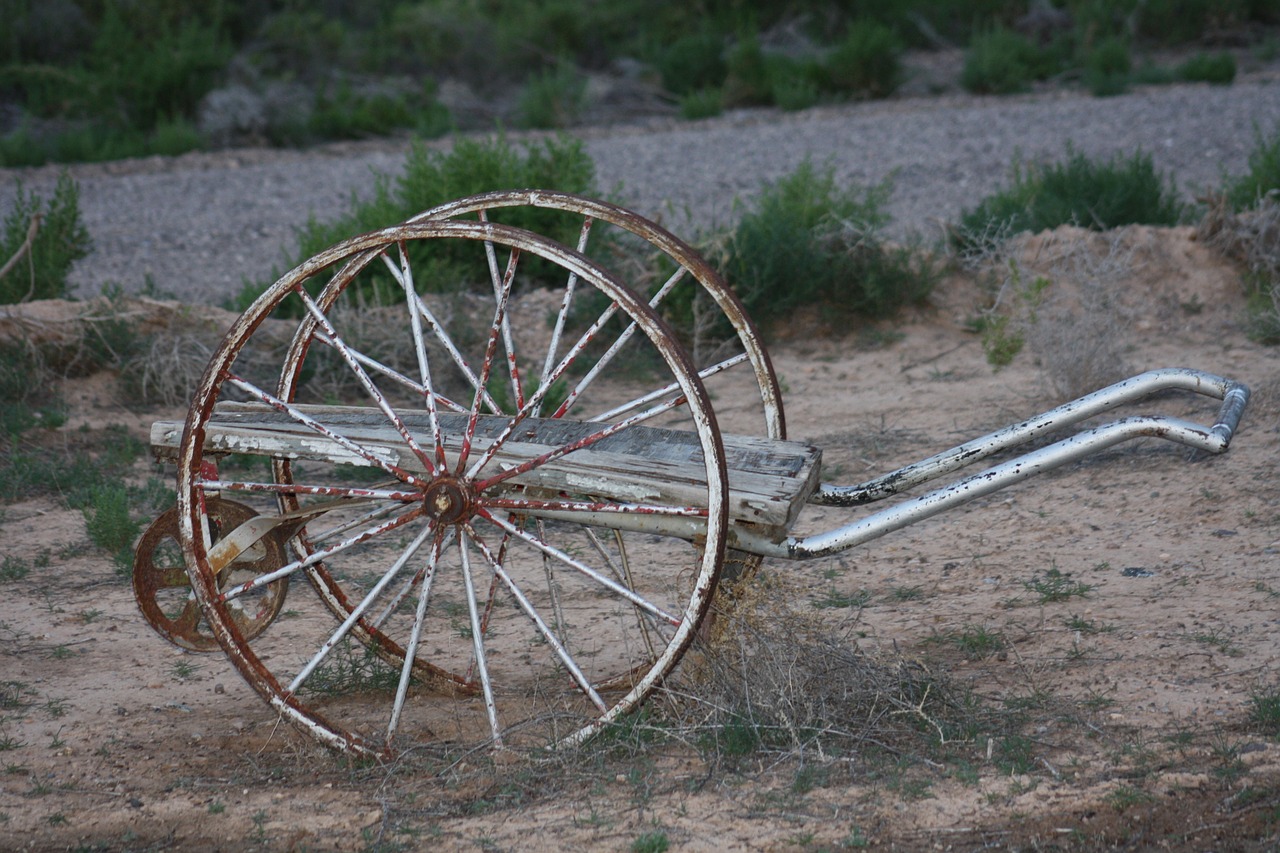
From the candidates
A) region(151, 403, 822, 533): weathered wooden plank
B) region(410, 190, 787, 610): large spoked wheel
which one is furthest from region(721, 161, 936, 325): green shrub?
region(151, 403, 822, 533): weathered wooden plank

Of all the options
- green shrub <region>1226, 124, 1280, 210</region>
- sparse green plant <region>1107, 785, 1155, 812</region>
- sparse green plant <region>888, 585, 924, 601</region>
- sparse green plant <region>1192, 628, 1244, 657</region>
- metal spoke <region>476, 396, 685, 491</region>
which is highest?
metal spoke <region>476, 396, 685, 491</region>

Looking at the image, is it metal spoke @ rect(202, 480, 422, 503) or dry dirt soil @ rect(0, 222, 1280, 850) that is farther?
metal spoke @ rect(202, 480, 422, 503)

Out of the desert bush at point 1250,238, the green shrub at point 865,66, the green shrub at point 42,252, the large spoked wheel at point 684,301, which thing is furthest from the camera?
the green shrub at point 865,66

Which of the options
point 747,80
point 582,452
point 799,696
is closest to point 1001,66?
point 747,80

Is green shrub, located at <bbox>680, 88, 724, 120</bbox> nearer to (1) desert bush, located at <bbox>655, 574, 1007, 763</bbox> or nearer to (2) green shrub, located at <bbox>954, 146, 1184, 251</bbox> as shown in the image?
(2) green shrub, located at <bbox>954, 146, 1184, 251</bbox>

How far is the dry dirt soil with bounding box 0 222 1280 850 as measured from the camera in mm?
2549

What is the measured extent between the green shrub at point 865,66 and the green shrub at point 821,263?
7.85 m

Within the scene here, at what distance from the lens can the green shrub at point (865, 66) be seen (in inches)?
569

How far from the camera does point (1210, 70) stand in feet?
44.4

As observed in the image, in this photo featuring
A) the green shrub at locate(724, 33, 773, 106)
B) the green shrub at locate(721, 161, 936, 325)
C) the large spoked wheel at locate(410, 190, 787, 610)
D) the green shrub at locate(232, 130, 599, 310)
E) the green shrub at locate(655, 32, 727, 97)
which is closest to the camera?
the large spoked wheel at locate(410, 190, 787, 610)

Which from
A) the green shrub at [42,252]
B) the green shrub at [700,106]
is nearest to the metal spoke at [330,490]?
the green shrub at [42,252]

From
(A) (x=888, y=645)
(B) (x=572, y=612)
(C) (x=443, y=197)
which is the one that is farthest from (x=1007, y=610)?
(C) (x=443, y=197)

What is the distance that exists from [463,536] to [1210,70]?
13177 millimetres

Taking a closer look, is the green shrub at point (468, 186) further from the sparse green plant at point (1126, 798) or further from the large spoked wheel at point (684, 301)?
the sparse green plant at point (1126, 798)
